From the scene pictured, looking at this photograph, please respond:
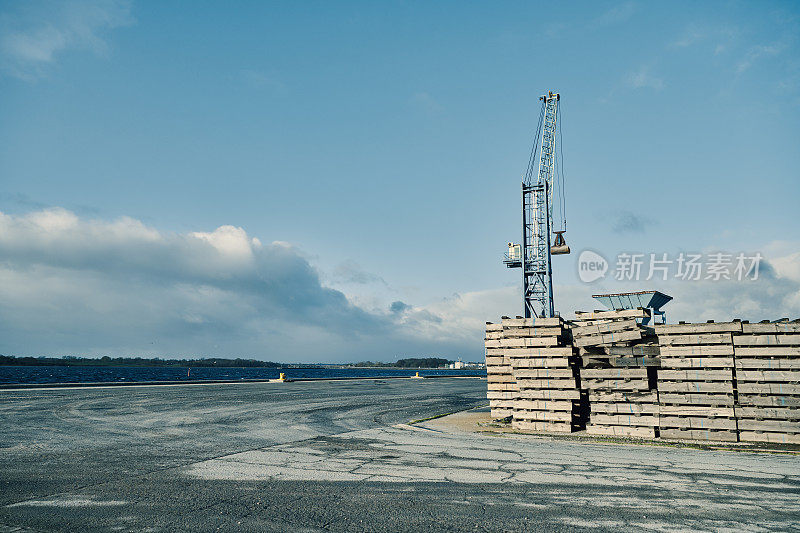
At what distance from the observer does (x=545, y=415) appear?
14.7m

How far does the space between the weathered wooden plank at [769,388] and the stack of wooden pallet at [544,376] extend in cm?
387

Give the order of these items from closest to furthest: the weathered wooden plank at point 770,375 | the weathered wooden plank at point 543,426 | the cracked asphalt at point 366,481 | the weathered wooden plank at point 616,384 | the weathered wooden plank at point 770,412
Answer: the cracked asphalt at point 366,481
the weathered wooden plank at point 770,412
the weathered wooden plank at point 770,375
the weathered wooden plank at point 616,384
the weathered wooden plank at point 543,426

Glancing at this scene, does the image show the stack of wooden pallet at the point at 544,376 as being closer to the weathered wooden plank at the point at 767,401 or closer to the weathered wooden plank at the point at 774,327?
the weathered wooden plank at the point at 767,401

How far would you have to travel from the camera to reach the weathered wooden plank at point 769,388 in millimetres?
12062

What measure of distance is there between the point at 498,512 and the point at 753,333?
31.3 feet

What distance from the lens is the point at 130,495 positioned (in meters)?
7.49

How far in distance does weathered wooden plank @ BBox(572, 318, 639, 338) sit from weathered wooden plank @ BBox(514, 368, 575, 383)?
41.5 inches

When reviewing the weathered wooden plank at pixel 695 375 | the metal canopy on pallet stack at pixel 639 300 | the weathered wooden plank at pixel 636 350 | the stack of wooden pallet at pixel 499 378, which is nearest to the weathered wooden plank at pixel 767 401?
the weathered wooden plank at pixel 695 375

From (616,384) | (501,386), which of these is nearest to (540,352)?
(616,384)

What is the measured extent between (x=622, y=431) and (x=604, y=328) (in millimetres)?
2682

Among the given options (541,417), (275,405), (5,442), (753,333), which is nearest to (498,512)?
(541,417)

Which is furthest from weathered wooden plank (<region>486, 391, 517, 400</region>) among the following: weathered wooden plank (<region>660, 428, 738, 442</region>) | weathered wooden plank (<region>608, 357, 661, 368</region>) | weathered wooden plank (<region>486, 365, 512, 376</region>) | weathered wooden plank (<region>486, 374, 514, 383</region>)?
weathered wooden plank (<region>660, 428, 738, 442</region>)

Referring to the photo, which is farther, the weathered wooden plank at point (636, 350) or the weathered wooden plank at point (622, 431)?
the weathered wooden plank at point (636, 350)

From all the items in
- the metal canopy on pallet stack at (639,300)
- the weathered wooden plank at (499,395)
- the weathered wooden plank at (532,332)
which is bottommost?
the weathered wooden plank at (499,395)
